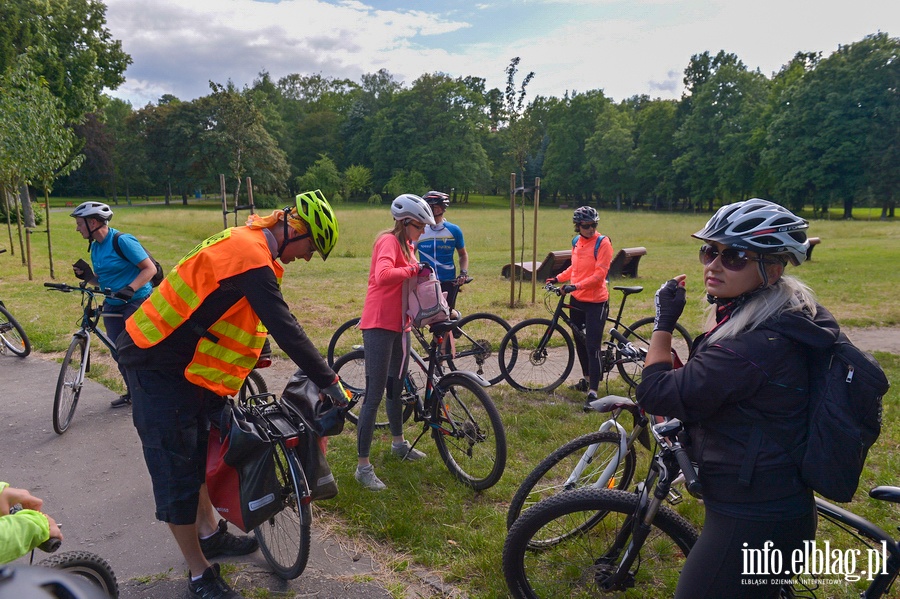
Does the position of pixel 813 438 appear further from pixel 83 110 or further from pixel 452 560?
pixel 83 110

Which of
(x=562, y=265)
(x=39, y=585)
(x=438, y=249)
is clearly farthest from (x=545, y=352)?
(x=562, y=265)

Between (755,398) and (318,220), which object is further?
(318,220)

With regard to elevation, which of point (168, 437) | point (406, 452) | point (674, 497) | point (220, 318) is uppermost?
point (220, 318)

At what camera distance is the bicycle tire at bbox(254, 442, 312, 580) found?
3.10 meters

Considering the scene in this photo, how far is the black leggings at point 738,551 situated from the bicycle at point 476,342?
4.35 metres

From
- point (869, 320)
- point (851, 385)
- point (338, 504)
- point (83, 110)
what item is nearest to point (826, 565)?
point (851, 385)

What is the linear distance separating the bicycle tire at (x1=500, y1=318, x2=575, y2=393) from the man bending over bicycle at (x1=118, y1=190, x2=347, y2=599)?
392cm

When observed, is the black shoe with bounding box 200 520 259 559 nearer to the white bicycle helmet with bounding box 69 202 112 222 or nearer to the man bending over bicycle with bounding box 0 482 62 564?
the man bending over bicycle with bounding box 0 482 62 564

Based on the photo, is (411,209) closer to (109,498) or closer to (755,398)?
(755,398)

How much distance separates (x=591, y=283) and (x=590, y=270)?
6.2 inches

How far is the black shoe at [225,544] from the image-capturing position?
3531 mm

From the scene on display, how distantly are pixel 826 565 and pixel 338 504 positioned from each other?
3012 mm

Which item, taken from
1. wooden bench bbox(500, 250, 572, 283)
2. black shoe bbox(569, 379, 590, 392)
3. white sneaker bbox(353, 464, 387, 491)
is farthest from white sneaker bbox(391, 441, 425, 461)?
wooden bench bbox(500, 250, 572, 283)

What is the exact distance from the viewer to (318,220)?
3.02m
